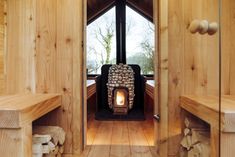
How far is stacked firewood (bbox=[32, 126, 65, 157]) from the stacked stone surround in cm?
264

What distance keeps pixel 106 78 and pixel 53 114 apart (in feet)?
9.21

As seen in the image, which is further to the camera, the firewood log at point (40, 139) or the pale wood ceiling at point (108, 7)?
the pale wood ceiling at point (108, 7)

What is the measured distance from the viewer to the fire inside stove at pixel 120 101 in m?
5.25

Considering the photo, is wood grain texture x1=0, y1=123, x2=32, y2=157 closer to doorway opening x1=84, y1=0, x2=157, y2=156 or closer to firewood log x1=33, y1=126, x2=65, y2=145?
firewood log x1=33, y1=126, x2=65, y2=145

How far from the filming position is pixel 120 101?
529 centimetres

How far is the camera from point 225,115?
1.59 metres

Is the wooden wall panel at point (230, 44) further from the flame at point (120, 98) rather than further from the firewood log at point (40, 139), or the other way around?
the flame at point (120, 98)

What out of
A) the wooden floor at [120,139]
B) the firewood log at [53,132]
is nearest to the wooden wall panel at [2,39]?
the firewood log at [53,132]

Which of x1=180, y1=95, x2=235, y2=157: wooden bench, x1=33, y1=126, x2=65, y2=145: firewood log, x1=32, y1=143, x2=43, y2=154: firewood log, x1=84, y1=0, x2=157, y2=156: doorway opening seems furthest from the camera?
x1=84, y1=0, x2=157, y2=156: doorway opening

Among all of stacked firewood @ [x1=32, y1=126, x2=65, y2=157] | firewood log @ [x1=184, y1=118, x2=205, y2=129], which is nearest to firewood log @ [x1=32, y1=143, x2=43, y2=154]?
stacked firewood @ [x1=32, y1=126, x2=65, y2=157]

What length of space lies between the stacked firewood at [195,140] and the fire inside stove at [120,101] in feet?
8.61

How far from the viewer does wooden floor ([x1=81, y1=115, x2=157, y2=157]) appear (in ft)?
9.59

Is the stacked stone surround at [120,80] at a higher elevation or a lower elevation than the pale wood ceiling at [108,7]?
lower

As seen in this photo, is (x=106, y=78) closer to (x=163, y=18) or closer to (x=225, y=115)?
(x=163, y=18)
